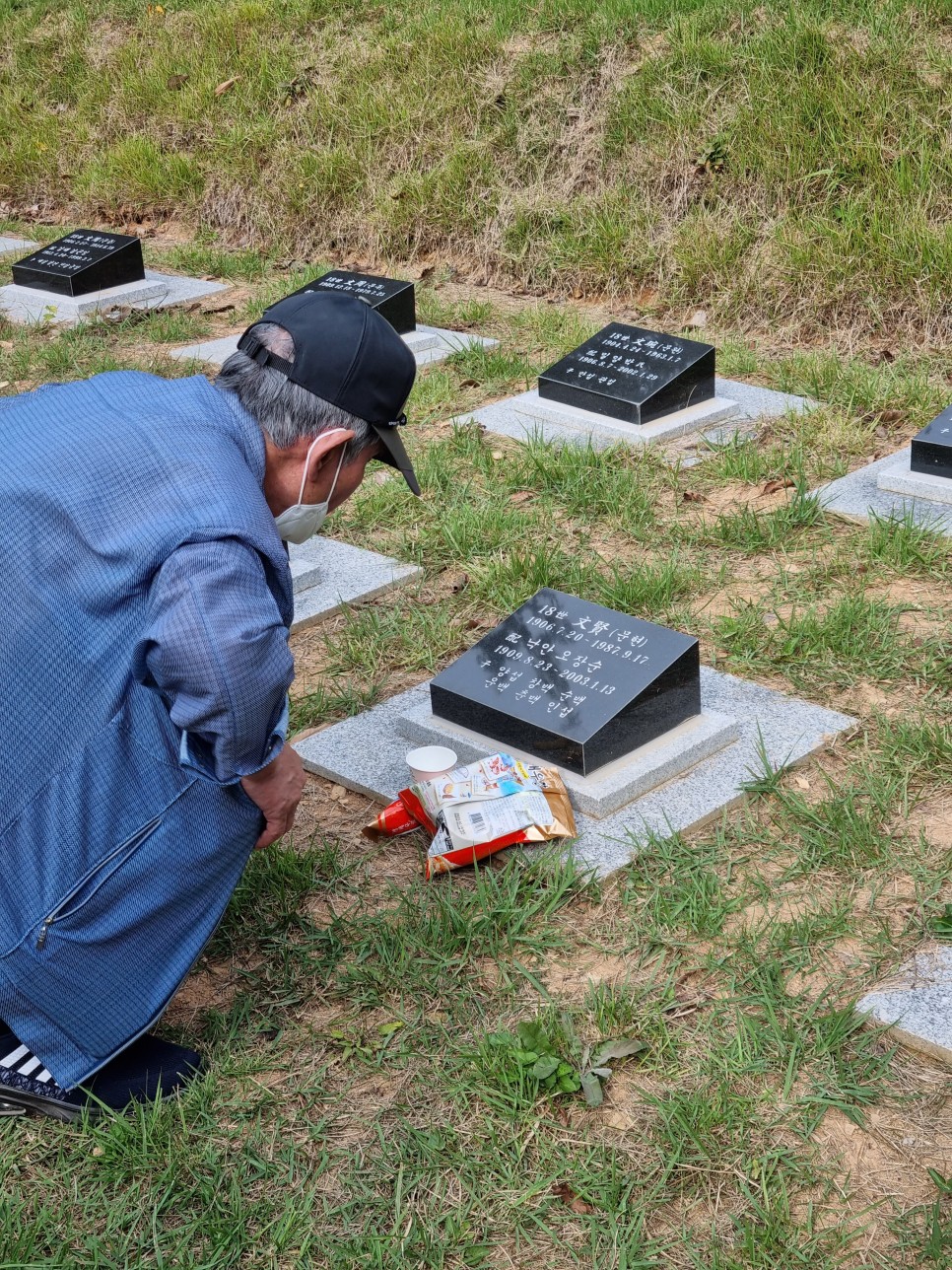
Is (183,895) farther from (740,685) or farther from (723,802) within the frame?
(740,685)

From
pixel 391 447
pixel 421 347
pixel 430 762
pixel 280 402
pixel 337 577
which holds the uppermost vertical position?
pixel 280 402

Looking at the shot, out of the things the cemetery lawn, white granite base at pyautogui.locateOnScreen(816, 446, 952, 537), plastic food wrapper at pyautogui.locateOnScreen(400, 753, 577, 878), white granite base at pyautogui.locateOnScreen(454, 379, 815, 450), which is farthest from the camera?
white granite base at pyautogui.locateOnScreen(454, 379, 815, 450)

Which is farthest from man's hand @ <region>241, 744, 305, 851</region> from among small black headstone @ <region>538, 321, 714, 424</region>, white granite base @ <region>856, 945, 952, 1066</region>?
small black headstone @ <region>538, 321, 714, 424</region>

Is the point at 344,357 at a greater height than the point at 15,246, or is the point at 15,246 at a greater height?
the point at 344,357

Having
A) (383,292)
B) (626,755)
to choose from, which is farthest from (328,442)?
(383,292)

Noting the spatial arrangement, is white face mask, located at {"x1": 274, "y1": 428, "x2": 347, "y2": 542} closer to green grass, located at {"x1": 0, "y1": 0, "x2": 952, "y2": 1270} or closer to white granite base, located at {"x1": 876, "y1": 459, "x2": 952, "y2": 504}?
green grass, located at {"x1": 0, "y1": 0, "x2": 952, "y2": 1270}

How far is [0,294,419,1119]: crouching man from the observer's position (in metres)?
2.14

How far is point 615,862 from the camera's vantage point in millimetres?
3020

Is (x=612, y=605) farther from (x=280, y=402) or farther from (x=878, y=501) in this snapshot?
(x=280, y=402)

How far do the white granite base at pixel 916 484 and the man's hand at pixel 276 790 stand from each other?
3021mm

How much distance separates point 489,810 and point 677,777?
56 cm

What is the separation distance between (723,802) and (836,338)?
13.1 ft

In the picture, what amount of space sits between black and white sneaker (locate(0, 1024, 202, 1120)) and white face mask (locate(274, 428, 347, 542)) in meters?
1.04

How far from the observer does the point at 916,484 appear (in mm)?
4746
